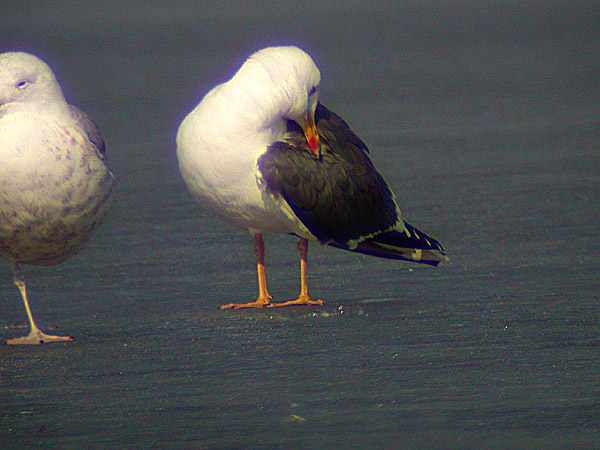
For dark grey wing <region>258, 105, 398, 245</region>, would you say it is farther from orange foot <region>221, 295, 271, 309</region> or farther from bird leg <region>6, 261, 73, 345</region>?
bird leg <region>6, 261, 73, 345</region>

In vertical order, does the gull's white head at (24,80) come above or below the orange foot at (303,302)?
above

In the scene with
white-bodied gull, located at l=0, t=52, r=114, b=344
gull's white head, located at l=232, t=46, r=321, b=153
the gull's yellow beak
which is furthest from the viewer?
the gull's yellow beak

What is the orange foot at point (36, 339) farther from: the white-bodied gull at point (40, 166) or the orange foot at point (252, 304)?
the orange foot at point (252, 304)

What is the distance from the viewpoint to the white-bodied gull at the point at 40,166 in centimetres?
369

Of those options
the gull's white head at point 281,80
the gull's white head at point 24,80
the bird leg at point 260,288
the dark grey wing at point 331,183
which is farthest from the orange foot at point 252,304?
the gull's white head at point 24,80

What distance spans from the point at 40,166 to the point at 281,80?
1.07 meters

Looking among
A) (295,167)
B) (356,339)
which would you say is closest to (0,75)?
(295,167)

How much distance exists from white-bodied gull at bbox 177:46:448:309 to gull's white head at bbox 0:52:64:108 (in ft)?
2.10

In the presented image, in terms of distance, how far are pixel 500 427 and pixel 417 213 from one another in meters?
2.54

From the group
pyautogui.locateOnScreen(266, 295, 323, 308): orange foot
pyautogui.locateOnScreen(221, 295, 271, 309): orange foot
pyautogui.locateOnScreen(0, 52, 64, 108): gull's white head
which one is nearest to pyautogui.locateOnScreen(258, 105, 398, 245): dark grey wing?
pyautogui.locateOnScreen(266, 295, 323, 308): orange foot

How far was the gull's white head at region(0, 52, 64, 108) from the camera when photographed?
372cm

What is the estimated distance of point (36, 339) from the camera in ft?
13.3

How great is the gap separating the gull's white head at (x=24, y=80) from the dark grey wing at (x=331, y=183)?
3.07 ft

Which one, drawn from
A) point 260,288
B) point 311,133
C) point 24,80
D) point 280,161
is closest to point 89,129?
point 24,80
